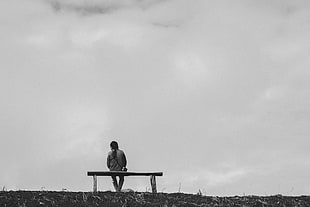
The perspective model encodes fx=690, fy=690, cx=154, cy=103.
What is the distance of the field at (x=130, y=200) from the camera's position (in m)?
18.5

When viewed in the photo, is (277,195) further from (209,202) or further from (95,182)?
(95,182)

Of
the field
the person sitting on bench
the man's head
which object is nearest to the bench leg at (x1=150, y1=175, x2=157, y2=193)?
the field

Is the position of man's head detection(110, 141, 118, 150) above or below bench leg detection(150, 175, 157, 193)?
above

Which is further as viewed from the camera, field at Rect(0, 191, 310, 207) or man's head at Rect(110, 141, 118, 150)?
man's head at Rect(110, 141, 118, 150)

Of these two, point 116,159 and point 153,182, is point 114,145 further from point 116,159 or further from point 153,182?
point 153,182

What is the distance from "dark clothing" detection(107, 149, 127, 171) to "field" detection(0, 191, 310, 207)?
11.7ft

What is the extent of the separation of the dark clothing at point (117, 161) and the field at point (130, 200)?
3.56 m

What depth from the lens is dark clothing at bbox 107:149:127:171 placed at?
2383 cm

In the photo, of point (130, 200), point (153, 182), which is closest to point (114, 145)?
point (153, 182)

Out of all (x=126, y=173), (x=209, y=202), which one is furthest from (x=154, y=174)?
(x=209, y=202)

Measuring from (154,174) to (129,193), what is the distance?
1797mm

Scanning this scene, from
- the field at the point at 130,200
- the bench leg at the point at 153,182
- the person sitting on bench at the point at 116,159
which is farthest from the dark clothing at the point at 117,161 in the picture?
the field at the point at 130,200

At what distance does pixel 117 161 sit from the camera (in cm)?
2386

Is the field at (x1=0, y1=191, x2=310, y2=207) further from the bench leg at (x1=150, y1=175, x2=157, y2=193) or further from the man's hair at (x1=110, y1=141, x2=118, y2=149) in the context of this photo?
the man's hair at (x1=110, y1=141, x2=118, y2=149)
